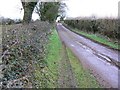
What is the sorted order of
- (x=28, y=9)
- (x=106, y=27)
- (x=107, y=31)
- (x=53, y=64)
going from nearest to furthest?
(x=53, y=64), (x=28, y=9), (x=107, y=31), (x=106, y=27)

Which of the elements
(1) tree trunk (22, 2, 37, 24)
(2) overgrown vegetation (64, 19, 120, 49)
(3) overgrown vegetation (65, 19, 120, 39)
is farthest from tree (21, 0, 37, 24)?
(3) overgrown vegetation (65, 19, 120, 39)

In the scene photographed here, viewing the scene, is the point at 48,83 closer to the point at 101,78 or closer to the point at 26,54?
the point at 26,54

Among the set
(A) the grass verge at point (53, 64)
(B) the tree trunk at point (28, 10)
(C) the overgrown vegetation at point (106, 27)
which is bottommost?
(A) the grass verge at point (53, 64)

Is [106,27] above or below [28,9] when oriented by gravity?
below

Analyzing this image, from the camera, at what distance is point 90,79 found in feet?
29.2

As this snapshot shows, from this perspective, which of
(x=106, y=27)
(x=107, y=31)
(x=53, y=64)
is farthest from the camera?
(x=106, y=27)

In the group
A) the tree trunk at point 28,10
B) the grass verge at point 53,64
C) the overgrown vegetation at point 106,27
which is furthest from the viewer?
the tree trunk at point 28,10

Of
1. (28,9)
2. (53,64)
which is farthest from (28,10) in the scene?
(53,64)

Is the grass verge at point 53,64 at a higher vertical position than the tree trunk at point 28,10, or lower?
lower

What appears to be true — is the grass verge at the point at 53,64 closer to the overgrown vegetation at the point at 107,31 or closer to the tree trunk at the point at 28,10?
the overgrown vegetation at the point at 107,31

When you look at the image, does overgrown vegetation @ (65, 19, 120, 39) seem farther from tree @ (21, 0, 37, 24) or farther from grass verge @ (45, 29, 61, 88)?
grass verge @ (45, 29, 61, 88)

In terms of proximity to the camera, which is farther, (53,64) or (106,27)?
(106,27)

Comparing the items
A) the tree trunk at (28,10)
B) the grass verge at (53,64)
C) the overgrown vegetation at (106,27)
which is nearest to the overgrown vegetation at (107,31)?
the overgrown vegetation at (106,27)

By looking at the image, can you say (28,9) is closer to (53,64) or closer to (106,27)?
(106,27)
